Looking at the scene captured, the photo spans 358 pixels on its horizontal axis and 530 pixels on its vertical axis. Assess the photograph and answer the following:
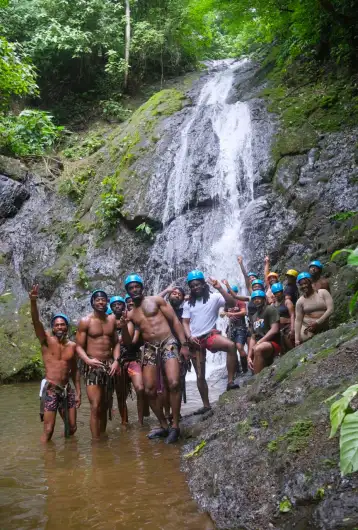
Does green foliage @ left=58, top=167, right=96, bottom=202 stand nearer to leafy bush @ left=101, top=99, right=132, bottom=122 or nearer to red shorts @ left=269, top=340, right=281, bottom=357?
leafy bush @ left=101, top=99, right=132, bottom=122

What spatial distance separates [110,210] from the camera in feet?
46.2

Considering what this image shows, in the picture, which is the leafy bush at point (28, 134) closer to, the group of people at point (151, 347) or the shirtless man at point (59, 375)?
the group of people at point (151, 347)

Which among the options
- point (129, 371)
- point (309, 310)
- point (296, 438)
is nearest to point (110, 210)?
point (129, 371)

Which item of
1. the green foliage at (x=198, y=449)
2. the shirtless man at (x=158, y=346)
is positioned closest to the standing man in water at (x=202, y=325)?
the shirtless man at (x=158, y=346)

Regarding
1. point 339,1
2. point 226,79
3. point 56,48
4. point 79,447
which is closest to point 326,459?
point 79,447

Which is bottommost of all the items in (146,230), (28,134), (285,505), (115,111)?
(285,505)

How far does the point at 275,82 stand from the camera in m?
15.8

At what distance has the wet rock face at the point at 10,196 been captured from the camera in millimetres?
15883

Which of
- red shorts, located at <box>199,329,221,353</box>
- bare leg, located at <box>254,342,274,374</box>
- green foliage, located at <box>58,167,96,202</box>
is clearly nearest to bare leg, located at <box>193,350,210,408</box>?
red shorts, located at <box>199,329,221,353</box>

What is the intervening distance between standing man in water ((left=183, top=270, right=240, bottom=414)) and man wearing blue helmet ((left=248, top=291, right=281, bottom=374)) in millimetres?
403

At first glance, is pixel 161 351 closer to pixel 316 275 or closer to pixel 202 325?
pixel 202 325

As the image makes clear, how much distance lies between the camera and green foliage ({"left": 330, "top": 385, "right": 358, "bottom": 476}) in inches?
77.4

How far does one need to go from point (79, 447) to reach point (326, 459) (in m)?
3.55

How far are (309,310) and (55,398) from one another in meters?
3.53
